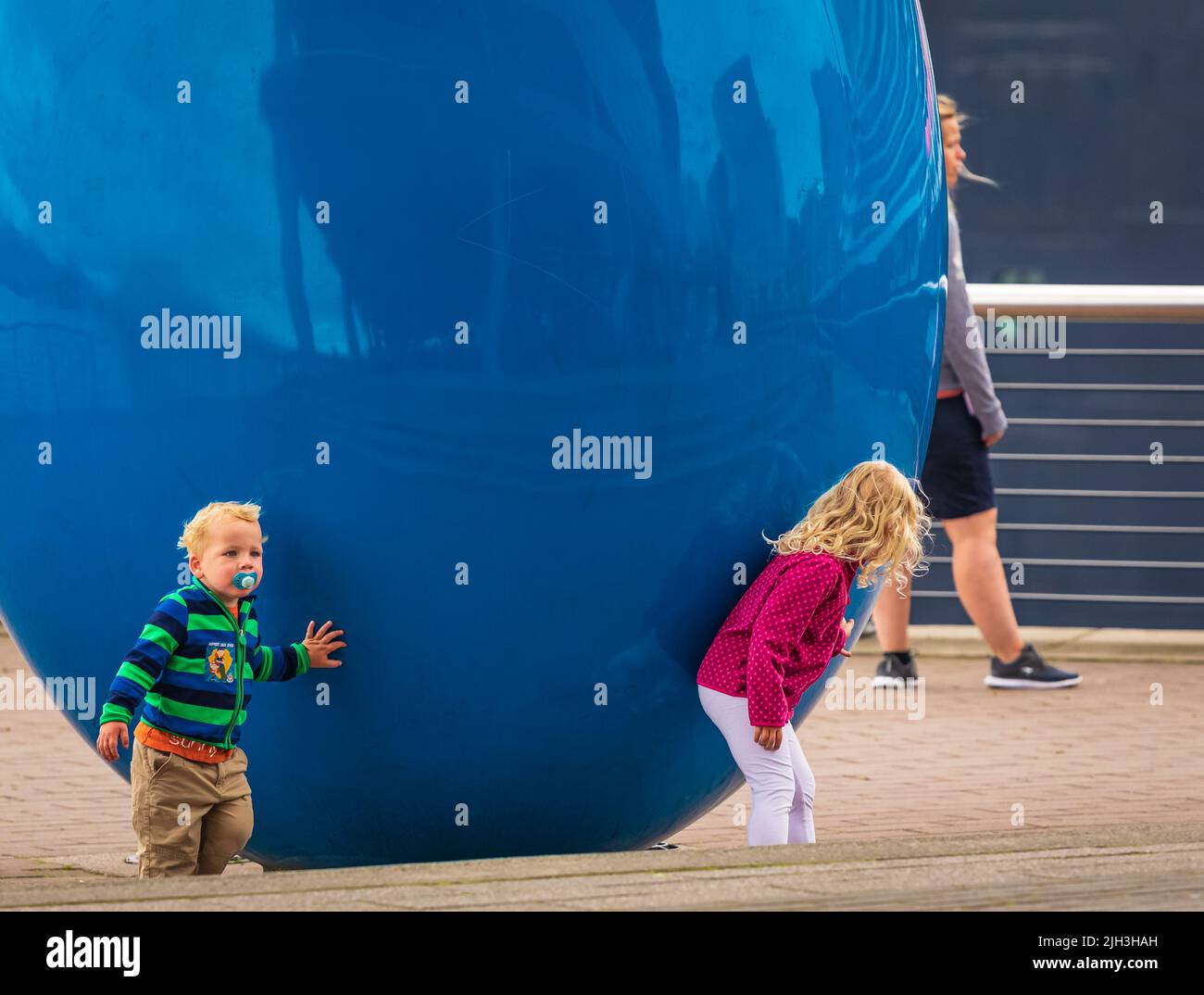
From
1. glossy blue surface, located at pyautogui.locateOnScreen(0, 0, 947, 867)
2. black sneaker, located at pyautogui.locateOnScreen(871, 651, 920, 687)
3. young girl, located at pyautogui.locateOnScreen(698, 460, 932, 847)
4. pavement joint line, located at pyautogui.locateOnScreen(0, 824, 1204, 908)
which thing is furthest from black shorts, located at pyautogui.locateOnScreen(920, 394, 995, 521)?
pavement joint line, located at pyautogui.locateOnScreen(0, 824, 1204, 908)

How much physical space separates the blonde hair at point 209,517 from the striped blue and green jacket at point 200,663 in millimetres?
114

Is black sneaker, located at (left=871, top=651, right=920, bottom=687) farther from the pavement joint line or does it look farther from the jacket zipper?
the jacket zipper

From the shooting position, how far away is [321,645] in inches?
153

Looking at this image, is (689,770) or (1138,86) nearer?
(689,770)

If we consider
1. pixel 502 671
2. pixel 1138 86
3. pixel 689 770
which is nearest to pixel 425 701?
pixel 502 671

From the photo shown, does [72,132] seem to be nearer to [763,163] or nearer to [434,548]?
[434,548]

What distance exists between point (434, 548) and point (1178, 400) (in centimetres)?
705

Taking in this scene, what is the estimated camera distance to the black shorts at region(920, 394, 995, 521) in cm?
756

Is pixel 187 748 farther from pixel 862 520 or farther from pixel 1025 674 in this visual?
pixel 1025 674

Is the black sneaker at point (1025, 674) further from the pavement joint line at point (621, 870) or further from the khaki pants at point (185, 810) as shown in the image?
the khaki pants at point (185, 810)

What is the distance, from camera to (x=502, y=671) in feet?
12.9

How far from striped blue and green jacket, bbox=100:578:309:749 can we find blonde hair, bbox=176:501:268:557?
11cm

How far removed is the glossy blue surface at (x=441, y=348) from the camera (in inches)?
148

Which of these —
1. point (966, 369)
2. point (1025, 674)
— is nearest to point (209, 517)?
point (966, 369)
